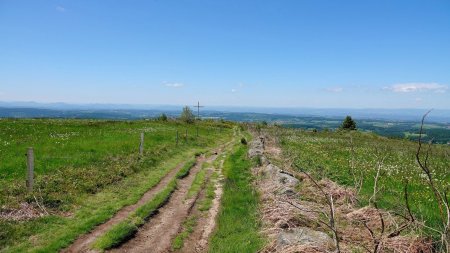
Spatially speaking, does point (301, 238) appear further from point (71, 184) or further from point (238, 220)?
point (71, 184)

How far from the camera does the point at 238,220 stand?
13383 millimetres

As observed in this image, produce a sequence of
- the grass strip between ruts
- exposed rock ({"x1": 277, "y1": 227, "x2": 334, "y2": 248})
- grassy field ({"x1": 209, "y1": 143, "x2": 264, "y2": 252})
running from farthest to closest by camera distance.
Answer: the grass strip between ruts < grassy field ({"x1": 209, "y1": 143, "x2": 264, "y2": 252}) < exposed rock ({"x1": 277, "y1": 227, "x2": 334, "y2": 248})

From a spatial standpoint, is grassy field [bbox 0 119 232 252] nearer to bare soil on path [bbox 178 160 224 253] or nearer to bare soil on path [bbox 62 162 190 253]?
bare soil on path [bbox 62 162 190 253]

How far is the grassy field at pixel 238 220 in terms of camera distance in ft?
35.5

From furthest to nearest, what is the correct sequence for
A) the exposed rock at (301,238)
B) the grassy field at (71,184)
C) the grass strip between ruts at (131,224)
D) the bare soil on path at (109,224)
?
the grassy field at (71,184)
the grass strip between ruts at (131,224)
the bare soil on path at (109,224)
the exposed rock at (301,238)

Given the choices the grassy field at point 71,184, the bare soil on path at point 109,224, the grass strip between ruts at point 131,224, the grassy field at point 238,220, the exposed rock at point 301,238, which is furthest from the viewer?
the grassy field at point 71,184

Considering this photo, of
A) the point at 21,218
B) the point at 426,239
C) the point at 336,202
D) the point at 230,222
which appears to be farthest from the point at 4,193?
the point at 426,239

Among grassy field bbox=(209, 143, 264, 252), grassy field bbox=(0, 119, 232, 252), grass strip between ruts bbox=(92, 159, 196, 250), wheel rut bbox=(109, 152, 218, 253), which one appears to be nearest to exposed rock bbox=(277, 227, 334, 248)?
grassy field bbox=(209, 143, 264, 252)

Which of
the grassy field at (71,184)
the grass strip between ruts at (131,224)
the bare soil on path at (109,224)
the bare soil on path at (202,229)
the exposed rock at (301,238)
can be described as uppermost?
the exposed rock at (301,238)

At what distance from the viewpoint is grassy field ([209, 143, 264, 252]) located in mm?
10823

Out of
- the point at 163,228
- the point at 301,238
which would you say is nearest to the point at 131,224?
the point at 163,228

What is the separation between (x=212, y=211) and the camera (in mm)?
15227

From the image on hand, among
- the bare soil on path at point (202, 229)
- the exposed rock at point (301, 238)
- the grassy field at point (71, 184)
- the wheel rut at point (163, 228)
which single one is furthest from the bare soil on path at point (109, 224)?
the exposed rock at point (301, 238)

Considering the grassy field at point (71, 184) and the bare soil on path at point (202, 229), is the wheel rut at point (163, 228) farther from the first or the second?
the grassy field at point (71, 184)
